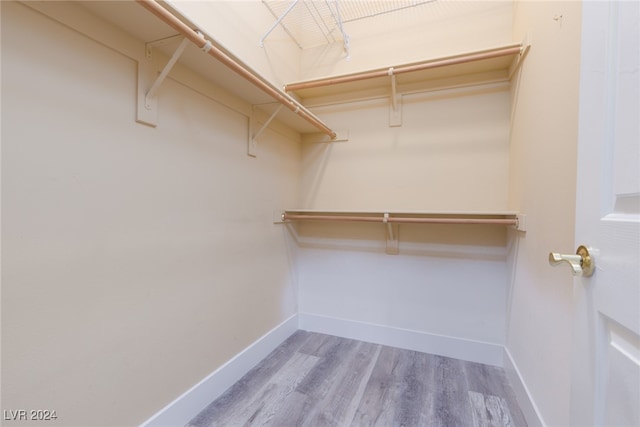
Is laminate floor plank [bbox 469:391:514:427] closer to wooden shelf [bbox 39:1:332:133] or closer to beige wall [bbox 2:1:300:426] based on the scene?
beige wall [bbox 2:1:300:426]

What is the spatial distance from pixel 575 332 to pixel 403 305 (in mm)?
1544

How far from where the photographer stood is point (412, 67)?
175cm

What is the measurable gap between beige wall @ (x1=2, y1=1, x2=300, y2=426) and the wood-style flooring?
0.90 feet

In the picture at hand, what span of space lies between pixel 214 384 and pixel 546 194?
1.88m

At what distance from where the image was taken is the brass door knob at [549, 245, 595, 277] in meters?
0.53

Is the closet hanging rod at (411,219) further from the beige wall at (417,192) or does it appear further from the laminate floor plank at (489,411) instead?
the laminate floor plank at (489,411)

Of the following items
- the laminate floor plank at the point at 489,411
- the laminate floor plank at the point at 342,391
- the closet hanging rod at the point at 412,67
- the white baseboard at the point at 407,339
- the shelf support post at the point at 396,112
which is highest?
the closet hanging rod at the point at 412,67

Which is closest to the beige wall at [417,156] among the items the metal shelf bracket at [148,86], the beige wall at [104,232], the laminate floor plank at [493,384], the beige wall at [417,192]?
the beige wall at [417,192]

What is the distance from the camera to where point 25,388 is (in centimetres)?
80

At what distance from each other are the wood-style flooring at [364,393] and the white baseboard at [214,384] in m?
0.04

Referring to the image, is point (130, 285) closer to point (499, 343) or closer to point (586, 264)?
point (586, 264)

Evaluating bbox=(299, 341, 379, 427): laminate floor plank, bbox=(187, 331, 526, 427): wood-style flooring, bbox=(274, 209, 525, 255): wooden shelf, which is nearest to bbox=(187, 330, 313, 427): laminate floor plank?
bbox=(187, 331, 526, 427): wood-style flooring

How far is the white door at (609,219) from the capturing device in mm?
434

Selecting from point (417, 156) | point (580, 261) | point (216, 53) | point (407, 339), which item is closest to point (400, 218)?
point (417, 156)
